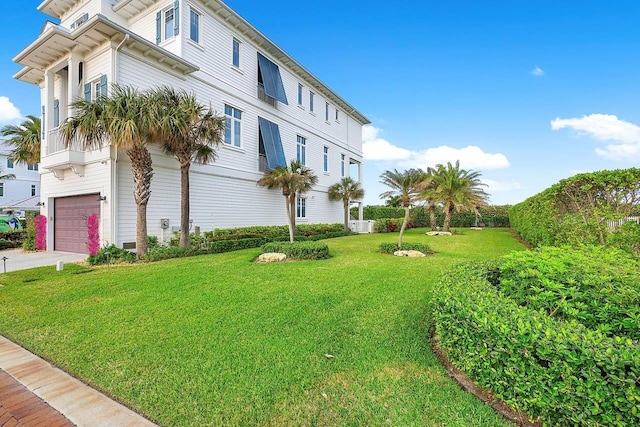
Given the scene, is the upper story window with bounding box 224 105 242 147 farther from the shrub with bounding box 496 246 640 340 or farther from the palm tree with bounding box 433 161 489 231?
the shrub with bounding box 496 246 640 340

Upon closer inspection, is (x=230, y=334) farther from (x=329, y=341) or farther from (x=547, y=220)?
(x=547, y=220)

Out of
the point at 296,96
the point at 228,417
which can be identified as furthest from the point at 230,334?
the point at 296,96

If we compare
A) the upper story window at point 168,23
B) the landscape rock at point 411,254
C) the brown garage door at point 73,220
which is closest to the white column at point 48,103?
the brown garage door at point 73,220

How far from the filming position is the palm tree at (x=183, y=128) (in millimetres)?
9672

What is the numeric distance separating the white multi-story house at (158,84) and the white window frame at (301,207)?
5.67 ft

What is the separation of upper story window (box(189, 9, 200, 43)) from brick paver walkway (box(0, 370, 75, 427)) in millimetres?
14069

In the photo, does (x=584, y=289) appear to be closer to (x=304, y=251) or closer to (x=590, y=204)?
(x=590, y=204)

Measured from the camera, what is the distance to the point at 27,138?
1530 centimetres

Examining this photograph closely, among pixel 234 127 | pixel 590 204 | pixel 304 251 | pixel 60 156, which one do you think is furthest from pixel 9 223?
pixel 590 204

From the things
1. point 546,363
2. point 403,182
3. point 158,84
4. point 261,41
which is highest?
point 261,41

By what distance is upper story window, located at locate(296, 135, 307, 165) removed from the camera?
20766 mm

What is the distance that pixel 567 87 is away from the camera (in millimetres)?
11359

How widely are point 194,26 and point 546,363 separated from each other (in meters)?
16.3

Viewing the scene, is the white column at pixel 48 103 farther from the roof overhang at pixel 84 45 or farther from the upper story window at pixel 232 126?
the upper story window at pixel 232 126
